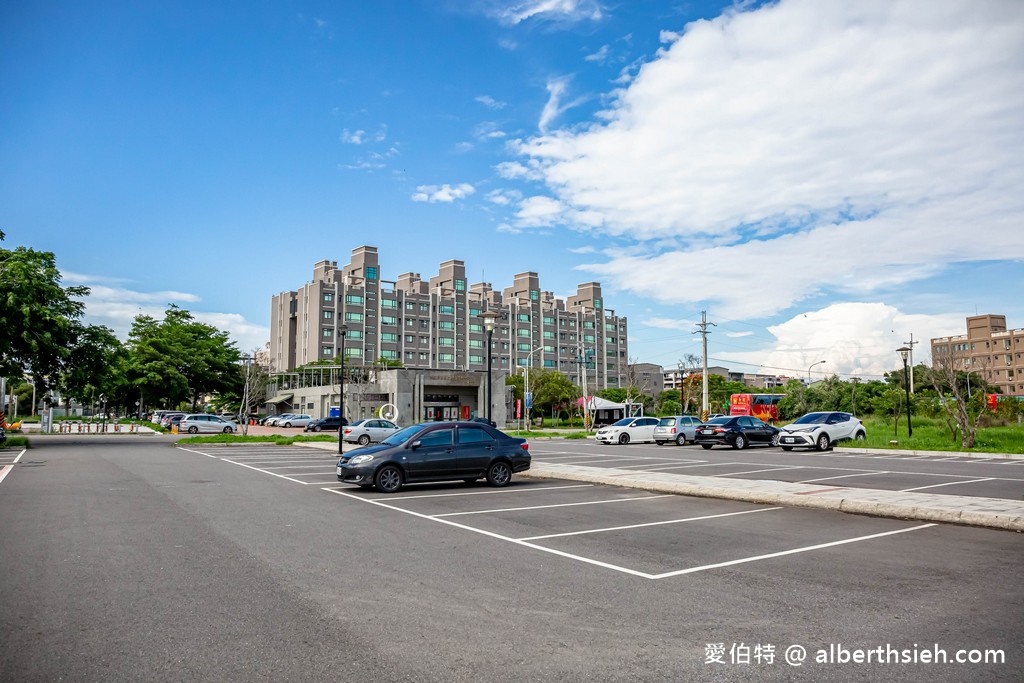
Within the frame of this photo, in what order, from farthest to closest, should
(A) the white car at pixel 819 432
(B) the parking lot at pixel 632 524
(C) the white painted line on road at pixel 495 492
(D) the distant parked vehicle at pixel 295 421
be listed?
(D) the distant parked vehicle at pixel 295 421
(A) the white car at pixel 819 432
(C) the white painted line on road at pixel 495 492
(B) the parking lot at pixel 632 524

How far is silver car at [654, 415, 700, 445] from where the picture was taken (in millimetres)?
37312

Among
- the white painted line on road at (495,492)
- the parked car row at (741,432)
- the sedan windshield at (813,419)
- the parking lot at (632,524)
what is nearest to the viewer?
the parking lot at (632,524)

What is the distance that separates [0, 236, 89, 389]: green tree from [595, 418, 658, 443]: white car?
29.4m

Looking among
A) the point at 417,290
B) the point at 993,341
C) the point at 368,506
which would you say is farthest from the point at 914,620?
the point at 993,341

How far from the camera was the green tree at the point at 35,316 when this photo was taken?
116 feet

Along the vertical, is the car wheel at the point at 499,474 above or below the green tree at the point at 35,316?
below

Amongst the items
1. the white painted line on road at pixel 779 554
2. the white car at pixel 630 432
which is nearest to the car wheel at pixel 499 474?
the white painted line on road at pixel 779 554

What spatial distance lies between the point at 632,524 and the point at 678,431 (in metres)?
27.3

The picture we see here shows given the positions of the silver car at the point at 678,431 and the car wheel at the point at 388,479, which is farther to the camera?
the silver car at the point at 678,431

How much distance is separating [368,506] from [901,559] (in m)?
8.76

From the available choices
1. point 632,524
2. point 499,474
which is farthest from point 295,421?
point 632,524

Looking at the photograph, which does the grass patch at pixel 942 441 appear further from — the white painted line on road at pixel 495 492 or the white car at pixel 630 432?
the white painted line on road at pixel 495 492

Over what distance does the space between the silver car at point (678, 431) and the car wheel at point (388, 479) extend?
2455 cm

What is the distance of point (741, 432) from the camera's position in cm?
3288
